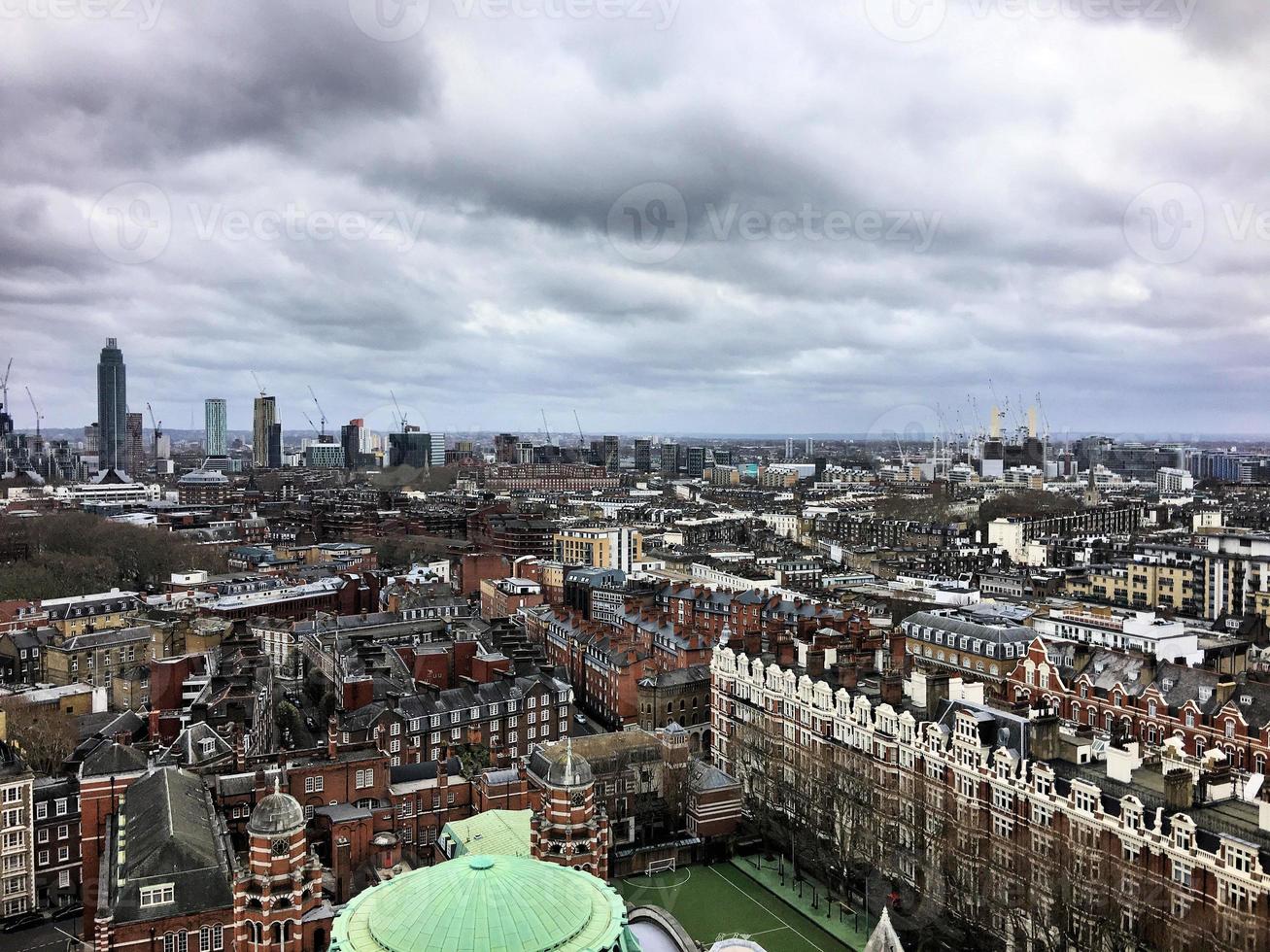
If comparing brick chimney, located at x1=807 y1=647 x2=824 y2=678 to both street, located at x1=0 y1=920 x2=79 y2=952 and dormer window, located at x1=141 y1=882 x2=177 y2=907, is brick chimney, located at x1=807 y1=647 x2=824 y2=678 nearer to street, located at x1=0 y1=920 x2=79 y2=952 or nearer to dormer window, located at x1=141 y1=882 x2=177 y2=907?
dormer window, located at x1=141 y1=882 x2=177 y2=907

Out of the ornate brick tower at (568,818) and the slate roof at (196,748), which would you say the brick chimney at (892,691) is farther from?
the slate roof at (196,748)

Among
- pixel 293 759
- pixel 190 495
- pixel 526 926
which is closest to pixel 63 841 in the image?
pixel 293 759

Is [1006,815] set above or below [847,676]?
below

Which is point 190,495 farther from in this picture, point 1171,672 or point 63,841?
point 1171,672

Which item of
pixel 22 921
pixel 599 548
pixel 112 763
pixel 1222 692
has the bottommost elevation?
pixel 22 921

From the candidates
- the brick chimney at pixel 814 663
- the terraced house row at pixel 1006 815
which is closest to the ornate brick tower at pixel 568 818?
the terraced house row at pixel 1006 815

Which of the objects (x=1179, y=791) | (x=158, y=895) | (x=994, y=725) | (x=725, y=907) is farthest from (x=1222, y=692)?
(x=158, y=895)

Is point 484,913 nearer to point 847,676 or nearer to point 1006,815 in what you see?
point 1006,815
